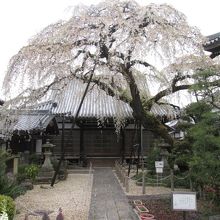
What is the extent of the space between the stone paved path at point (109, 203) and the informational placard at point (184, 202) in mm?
1611

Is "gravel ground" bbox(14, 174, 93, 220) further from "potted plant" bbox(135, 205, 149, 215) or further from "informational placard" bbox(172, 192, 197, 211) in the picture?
"informational placard" bbox(172, 192, 197, 211)

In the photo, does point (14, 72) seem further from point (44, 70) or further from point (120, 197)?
point (120, 197)

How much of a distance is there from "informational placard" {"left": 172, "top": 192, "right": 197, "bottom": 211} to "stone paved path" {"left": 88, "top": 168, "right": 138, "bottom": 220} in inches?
63.4

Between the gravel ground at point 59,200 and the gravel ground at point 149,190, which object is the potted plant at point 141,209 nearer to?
the gravel ground at point 59,200

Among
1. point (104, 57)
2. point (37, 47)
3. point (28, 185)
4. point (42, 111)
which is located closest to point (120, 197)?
point (28, 185)

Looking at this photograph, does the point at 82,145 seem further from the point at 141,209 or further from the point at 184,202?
the point at 184,202

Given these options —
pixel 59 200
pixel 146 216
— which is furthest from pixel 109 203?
pixel 146 216

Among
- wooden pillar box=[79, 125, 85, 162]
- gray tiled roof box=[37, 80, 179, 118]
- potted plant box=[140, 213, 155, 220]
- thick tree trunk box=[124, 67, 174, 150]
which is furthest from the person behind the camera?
wooden pillar box=[79, 125, 85, 162]

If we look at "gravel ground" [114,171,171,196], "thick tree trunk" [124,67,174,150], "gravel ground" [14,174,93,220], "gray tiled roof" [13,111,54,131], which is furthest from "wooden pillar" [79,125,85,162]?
"thick tree trunk" [124,67,174,150]

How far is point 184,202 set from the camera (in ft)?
26.7

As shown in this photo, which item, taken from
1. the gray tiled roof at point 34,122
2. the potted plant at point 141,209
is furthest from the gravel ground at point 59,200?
the gray tiled roof at point 34,122

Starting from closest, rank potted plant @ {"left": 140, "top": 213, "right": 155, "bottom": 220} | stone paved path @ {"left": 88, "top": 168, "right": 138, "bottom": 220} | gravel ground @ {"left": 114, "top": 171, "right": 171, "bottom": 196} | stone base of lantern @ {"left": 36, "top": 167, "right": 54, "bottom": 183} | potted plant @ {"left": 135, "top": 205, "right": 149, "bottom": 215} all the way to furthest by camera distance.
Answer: potted plant @ {"left": 140, "top": 213, "right": 155, "bottom": 220} → stone paved path @ {"left": 88, "top": 168, "right": 138, "bottom": 220} → potted plant @ {"left": 135, "top": 205, "right": 149, "bottom": 215} → gravel ground @ {"left": 114, "top": 171, "right": 171, "bottom": 196} → stone base of lantern @ {"left": 36, "top": 167, "right": 54, "bottom": 183}

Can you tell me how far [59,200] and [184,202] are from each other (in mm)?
5132

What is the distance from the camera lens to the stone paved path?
9.62 m
